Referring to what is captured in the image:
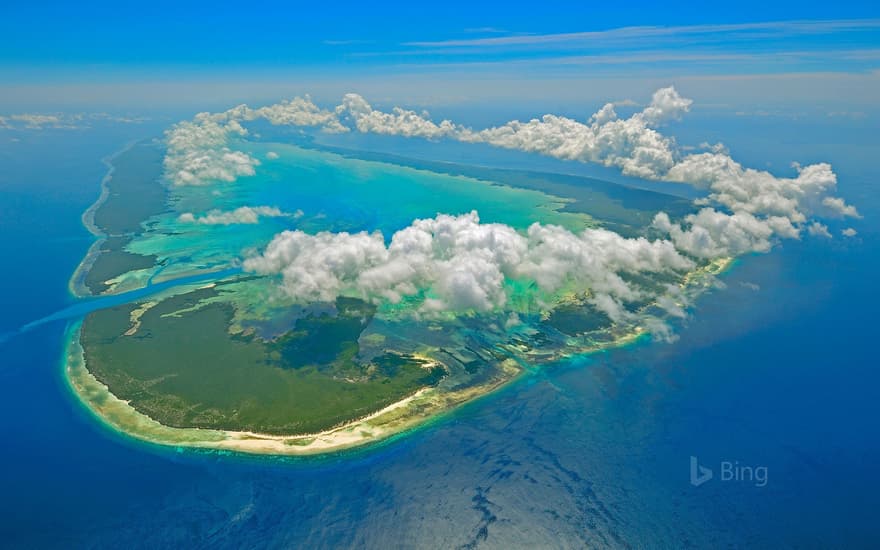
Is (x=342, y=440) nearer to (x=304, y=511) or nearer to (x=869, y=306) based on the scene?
(x=304, y=511)

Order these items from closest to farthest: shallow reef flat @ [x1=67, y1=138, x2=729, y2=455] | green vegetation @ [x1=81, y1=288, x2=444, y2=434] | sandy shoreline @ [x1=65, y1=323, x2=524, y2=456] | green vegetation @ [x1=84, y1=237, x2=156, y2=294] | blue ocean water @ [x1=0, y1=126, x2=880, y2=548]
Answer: blue ocean water @ [x1=0, y1=126, x2=880, y2=548] → sandy shoreline @ [x1=65, y1=323, x2=524, y2=456] → shallow reef flat @ [x1=67, y1=138, x2=729, y2=455] → green vegetation @ [x1=81, y1=288, x2=444, y2=434] → green vegetation @ [x1=84, y1=237, x2=156, y2=294]

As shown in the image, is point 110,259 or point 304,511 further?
point 110,259

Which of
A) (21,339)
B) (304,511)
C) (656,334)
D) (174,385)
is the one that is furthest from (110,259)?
(656,334)

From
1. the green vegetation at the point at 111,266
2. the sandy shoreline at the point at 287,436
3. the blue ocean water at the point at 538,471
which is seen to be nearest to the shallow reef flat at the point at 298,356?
the sandy shoreline at the point at 287,436

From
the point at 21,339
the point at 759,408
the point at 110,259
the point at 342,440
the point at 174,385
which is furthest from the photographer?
the point at 110,259

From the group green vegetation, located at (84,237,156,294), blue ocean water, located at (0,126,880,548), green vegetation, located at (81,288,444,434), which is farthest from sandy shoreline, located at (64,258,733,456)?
green vegetation, located at (84,237,156,294)

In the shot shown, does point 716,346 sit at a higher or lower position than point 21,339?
higher

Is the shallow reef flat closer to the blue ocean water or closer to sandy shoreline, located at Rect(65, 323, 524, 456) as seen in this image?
sandy shoreline, located at Rect(65, 323, 524, 456)

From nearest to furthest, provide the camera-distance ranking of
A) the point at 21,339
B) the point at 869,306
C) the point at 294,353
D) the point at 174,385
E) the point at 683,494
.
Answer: the point at 683,494, the point at 174,385, the point at 294,353, the point at 21,339, the point at 869,306
